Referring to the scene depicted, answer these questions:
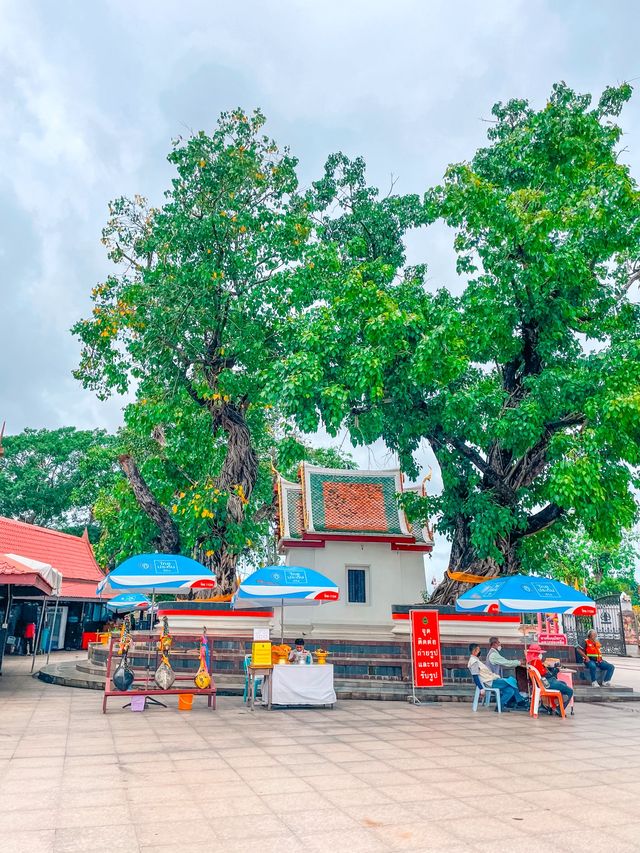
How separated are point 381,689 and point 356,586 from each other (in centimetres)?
811

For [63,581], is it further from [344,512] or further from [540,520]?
[540,520]

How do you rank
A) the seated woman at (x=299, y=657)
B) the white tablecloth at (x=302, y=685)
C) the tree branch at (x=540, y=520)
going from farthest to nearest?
the tree branch at (x=540, y=520) → the seated woman at (x=299, y=657) → the white tablecloth at (x=302, y=685)

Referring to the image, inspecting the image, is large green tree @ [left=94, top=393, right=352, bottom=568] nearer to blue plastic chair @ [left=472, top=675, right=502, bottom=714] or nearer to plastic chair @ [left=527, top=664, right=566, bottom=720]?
blue plastic chair @ [left=472, top=675, right=502, bottom=714]

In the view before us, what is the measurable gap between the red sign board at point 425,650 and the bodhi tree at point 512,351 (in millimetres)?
3271

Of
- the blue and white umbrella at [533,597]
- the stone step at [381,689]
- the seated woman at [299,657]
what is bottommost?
the stone step at [381,689]

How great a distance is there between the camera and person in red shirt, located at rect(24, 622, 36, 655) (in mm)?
22766

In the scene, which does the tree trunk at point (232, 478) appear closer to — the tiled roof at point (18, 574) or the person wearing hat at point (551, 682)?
the tiled roof at point (18, 574)

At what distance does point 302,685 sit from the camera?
1095cm

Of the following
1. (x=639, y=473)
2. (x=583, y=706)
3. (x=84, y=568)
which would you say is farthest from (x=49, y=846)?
(x=84, y=568)

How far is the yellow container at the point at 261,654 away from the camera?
1095cm

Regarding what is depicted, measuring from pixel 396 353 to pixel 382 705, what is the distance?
289 inches

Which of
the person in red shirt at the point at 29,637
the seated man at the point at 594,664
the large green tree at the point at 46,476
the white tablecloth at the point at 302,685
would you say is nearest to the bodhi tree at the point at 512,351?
the seated man at the point at 594,664

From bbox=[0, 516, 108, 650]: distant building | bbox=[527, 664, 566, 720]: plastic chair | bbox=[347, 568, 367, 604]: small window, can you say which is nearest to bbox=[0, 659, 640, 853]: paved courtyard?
bbox=[527, 664, 566, 720]: plastic chair

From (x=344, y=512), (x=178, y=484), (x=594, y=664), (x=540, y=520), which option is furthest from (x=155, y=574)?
(x=344, y=512)
